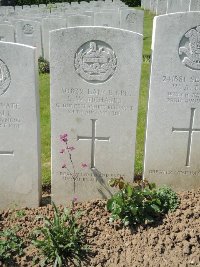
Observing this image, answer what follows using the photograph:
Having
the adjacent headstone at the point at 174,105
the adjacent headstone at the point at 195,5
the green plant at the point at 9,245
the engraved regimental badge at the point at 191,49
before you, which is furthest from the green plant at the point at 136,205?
the adjacent headstone at the point at 195,5

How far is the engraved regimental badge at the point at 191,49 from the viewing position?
396 centimetres

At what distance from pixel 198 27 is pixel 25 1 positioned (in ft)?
99.7

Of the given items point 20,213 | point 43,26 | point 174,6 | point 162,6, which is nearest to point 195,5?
point 174,6

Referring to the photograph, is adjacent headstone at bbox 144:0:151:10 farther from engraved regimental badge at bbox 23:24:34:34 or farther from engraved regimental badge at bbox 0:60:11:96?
engraved regimental badge at bbox 0:60:11:96

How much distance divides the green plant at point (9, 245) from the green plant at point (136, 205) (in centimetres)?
96

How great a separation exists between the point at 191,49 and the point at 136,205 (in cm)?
174

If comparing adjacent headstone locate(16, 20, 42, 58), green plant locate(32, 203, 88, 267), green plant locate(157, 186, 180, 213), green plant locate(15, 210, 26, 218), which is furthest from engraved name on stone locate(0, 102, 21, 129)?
adjacent headstone locate(16, 20, 42, 58)

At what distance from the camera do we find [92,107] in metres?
4.08

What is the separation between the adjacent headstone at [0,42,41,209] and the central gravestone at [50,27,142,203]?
22cm

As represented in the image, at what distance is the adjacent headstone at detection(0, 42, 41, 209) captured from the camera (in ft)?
12.3

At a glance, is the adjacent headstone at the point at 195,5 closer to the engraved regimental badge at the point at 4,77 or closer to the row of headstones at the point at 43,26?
the row of headstones at the point at 43,26

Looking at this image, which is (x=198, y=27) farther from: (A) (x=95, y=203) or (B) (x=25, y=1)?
(B) (x=25, y=1)

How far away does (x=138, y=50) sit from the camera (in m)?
3.86

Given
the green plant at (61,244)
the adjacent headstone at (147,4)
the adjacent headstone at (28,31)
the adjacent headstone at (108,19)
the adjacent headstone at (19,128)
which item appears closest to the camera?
the green plant at (61,244)
